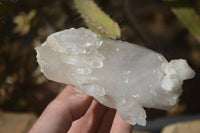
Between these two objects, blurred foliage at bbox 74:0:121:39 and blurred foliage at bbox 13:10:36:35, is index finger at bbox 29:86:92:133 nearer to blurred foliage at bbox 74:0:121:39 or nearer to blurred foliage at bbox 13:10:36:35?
blurred foliage at bbox 74:0:121:39

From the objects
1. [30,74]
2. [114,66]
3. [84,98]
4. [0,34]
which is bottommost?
[30,74]

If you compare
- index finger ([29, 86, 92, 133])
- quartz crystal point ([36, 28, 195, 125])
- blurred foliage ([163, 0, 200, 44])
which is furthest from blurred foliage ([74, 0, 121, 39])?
blurred foliage ([163, 0, 200, 44])

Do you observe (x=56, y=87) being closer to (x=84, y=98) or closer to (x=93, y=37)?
(x=84, y=98)

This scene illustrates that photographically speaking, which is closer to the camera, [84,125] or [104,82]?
[104,82]

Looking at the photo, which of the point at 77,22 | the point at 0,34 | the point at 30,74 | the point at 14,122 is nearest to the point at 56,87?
the point at 30,74

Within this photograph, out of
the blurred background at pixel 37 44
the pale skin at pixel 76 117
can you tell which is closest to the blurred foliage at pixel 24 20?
the blurred background at pixel 37 44

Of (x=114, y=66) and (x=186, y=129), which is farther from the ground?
(x=114, y=66)
